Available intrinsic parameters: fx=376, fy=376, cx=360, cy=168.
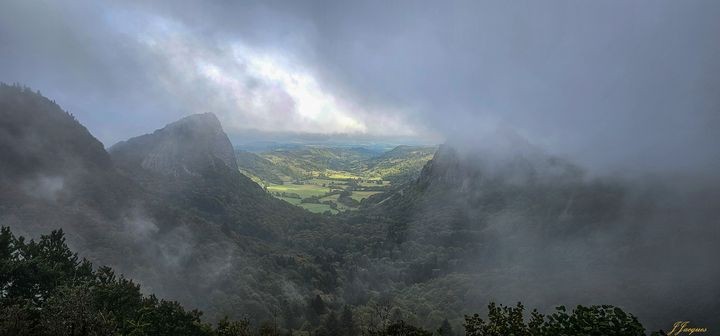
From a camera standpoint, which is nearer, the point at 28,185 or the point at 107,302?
the point at 107,302

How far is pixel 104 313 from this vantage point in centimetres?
4859

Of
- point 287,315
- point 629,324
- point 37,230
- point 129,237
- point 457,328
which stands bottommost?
point 457,328

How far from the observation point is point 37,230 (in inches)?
5812

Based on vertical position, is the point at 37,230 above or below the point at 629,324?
below

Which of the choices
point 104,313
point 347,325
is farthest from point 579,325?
point 347,325

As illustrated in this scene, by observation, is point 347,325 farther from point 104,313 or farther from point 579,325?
point 579,325

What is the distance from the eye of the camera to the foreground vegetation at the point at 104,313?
35.4 m

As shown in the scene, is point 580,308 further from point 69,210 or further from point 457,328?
point 69,210

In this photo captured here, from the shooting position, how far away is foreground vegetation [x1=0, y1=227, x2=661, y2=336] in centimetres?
3541

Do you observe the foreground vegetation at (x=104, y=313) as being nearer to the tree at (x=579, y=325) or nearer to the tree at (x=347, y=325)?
the tree at (x=579, y=325)

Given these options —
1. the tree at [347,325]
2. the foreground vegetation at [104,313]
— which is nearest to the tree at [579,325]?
the foreground vegetation at [104,313]

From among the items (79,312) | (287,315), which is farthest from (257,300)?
(79,312)

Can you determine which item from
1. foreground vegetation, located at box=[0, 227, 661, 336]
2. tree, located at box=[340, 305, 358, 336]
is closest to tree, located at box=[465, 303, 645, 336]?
foreground vegetation, located at box=[0, 227, 661, 336]

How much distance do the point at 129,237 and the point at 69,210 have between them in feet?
93.4
